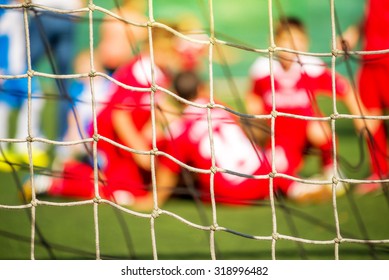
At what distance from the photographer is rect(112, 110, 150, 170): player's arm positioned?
5.22 feet

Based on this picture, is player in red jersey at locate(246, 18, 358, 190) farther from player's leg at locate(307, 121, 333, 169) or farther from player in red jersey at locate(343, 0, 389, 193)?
player in red jersey at locate(343, 0, 389, 193)

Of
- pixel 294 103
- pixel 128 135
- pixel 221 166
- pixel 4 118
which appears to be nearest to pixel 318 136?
pixel 294 103

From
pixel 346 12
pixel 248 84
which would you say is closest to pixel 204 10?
pixel 248 84

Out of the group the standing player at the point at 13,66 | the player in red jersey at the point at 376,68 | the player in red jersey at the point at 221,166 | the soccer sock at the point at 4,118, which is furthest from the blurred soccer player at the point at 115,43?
the player in red jersey at the point at 376,68

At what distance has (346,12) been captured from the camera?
2590 mm

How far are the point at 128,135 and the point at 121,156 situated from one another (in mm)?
73

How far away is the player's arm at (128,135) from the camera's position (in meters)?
1.59

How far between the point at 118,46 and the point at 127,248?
1.35 meters

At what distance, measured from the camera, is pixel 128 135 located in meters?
1.59

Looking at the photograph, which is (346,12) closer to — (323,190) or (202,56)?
(202,56)

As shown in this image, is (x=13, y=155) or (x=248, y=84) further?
(x=248, y=84)

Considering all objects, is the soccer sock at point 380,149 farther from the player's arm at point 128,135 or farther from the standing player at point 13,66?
the standing player at point 13,66

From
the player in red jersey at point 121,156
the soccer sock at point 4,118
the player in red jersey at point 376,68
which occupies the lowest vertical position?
the player in red jersey at point 121,156

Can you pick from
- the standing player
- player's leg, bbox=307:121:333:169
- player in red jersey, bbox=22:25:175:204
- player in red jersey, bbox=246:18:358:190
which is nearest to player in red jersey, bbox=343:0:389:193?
player in red jersey, bbox=246:18:358:190
